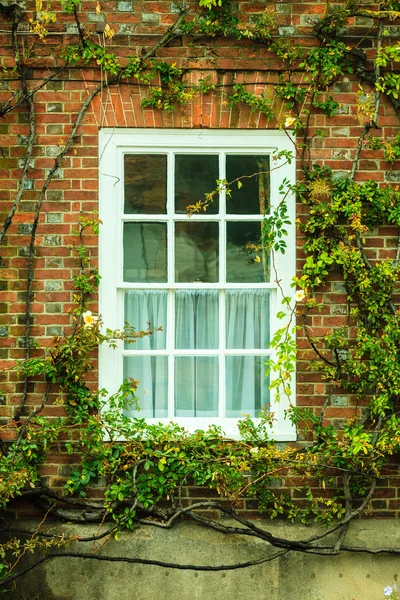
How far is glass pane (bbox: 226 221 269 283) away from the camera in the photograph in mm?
5477

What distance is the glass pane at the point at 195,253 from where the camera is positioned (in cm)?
547

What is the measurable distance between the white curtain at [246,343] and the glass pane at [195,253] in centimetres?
23

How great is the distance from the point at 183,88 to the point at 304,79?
2.76ft

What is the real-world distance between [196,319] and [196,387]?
484 millimetres

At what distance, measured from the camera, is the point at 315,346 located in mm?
5320

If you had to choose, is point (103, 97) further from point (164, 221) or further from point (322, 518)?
point (322, 518)

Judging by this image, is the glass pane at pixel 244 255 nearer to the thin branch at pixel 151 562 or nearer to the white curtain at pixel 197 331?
the white curtain at pixel 197 331

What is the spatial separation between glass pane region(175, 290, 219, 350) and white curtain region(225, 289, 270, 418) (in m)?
0.10

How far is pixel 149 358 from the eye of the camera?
5461 mm

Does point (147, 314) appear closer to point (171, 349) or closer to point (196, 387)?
point (171, 349)

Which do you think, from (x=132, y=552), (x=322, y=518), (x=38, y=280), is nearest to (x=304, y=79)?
(x=38, y=280)

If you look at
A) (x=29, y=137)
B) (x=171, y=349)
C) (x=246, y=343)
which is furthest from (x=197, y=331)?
(x=29, y=137)

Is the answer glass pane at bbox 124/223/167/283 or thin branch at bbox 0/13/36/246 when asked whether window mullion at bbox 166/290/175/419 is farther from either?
thin branch at bbox 0/13/36/246

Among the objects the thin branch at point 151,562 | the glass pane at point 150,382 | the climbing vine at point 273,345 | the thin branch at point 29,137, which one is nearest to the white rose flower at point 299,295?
the climbing vine at point 273,345
